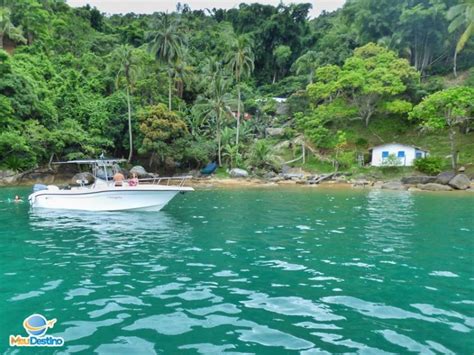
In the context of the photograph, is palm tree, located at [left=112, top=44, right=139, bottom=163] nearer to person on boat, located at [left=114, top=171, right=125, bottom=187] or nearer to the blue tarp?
the blue tarp

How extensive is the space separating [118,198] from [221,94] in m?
32.6

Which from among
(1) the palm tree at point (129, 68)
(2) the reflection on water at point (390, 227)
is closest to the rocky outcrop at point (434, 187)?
(2) the reflection on water at point (390, 227)

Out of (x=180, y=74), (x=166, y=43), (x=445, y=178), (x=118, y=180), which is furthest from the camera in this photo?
(x=180, y=74)

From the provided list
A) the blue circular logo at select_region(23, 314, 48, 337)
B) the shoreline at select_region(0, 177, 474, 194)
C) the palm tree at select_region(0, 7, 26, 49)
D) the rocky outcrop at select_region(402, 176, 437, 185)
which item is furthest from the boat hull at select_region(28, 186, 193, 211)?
the palm tree at select_region(0, 7, 26, 49)

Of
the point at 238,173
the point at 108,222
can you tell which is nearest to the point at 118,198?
the point at 108,222

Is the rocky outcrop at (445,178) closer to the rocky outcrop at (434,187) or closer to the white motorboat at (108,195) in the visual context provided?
the rocky outcrop at (434,187)

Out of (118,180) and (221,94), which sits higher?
(221,94)

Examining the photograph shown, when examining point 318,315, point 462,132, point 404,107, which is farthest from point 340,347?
point 462,132

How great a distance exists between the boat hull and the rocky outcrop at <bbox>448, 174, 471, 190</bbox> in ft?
89.5

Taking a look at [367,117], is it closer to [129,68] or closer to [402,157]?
[402,157]

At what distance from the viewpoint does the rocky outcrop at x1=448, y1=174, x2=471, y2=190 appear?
35438 millimetres

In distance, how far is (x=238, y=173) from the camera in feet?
151

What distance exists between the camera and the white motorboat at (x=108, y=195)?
19359mm

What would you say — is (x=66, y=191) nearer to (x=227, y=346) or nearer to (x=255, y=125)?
(x=227, y=346)
